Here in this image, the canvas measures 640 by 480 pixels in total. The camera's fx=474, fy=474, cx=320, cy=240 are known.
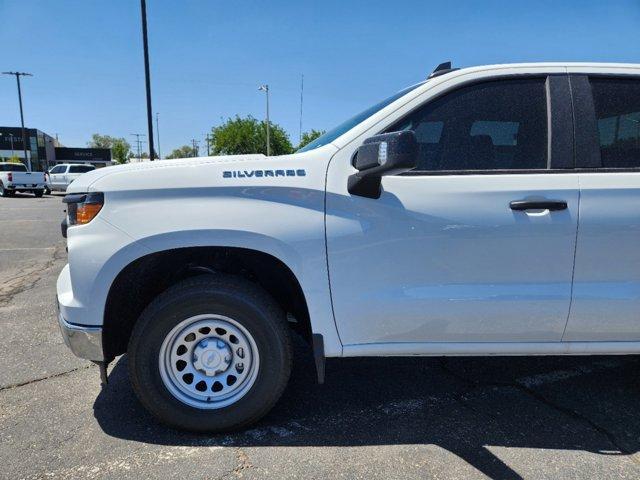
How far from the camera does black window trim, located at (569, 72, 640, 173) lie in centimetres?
251

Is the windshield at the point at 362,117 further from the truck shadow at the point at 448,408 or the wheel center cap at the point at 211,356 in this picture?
the truck shadow at the point at 448,408

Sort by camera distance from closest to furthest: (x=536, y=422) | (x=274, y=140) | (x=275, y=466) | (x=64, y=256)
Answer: (x=275, y=466) < (x=536, y=422) < (x=64, y=256) < (x=274, y=140)

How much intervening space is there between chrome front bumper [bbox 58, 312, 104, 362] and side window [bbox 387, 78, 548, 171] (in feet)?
6.16

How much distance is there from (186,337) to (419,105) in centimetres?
177

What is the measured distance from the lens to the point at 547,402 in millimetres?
3010

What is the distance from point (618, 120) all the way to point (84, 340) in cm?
310

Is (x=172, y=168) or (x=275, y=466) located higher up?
(x=172, y=168)

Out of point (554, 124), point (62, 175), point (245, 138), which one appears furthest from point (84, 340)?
point (245, 138)

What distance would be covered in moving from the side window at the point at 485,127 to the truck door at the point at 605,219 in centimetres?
23

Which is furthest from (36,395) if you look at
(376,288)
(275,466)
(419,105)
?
(419,105)

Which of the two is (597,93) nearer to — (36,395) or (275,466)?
(275,466)

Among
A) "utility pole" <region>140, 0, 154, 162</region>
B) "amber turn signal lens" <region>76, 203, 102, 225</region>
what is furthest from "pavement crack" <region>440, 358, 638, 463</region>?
"utility pole" <region>140, 0, 154, 162</region>

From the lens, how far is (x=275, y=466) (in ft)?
7.73

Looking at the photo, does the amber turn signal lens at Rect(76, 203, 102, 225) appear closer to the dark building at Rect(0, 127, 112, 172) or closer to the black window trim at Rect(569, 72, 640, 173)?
the black window trim at Rect(569, 72, 640, 173)
